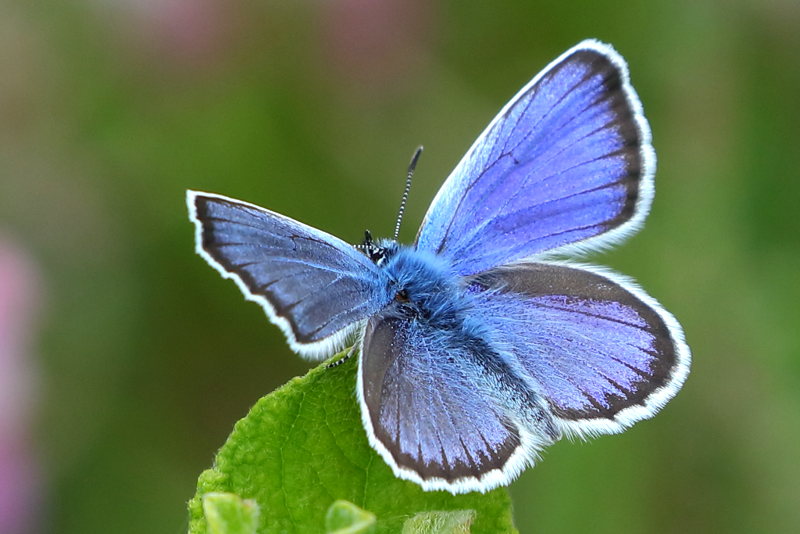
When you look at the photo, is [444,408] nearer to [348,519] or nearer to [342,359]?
[342,359]

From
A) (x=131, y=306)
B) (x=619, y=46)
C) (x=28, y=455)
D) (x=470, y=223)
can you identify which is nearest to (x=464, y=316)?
(x=470, y=223)

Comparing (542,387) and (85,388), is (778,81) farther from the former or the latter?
(85,388)

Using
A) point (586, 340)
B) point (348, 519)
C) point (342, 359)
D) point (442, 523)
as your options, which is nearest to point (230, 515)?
point (348, 519)

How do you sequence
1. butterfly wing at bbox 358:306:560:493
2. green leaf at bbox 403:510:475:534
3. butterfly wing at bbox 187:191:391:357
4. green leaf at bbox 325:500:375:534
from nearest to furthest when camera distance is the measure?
green leaf at bbox 325:500:375:534
green leaf at bbox 403:510:475:534
butterfly wing at bbox 358:306:560:493
butterfly wing at bbox 187:191:391:357

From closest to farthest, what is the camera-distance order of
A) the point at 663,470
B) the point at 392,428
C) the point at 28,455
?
1. the point at 392,428
2. the point at 28,455
3. the point at 663,470

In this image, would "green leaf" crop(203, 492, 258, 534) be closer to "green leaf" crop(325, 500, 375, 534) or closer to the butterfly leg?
"green leaf" crop(325, 500, 375, 534)

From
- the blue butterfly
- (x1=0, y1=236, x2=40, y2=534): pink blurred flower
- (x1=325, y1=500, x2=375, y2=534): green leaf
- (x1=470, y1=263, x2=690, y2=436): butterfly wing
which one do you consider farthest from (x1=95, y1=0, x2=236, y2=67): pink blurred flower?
(x1=325, y1=500, x2=375, y2=534): green leaf
